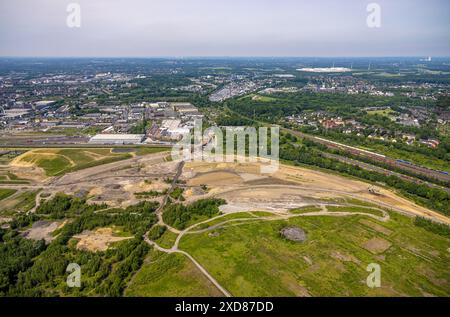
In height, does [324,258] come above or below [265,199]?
below

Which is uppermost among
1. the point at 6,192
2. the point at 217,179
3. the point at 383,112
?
the point at 383,112

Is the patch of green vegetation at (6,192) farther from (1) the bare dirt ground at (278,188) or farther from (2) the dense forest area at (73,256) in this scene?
(1) the bare dirt ground at (278,188)

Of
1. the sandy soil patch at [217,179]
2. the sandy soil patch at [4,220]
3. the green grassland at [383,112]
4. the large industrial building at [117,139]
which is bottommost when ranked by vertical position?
the sandy soil patch at [4,220]

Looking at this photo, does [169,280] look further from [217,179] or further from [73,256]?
[217,179]

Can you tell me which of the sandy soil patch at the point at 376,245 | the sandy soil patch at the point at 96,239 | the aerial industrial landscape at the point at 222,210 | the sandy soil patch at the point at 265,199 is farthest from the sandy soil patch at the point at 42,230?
the sandy soil patch at the point at 376,245

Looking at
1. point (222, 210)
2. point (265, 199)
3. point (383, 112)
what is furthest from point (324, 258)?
point (383, 112)
